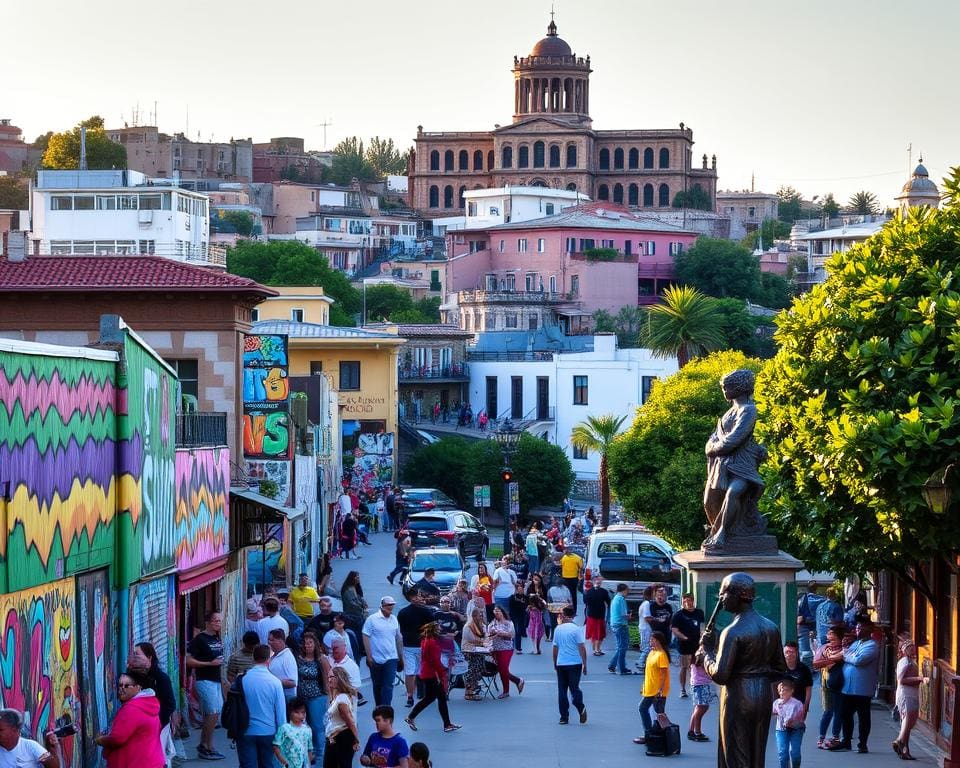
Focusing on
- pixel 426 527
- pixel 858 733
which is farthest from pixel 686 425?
pixel 858 733

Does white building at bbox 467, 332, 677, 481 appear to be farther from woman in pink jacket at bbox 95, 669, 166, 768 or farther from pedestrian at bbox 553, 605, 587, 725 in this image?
woman in pink jacket at bbox 95, 669, 166, 768

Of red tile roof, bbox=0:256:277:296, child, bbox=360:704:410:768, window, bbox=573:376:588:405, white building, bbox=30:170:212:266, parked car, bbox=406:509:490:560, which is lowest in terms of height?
parked car, bbox=406:509:490:560

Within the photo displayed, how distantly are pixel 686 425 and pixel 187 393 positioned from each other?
14390mm

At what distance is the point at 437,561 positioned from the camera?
3641cm

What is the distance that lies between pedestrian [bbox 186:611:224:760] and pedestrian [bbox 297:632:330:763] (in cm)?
124

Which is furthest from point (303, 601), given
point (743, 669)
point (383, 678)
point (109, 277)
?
point (743, 669)

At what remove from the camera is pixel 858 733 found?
68.7 feet

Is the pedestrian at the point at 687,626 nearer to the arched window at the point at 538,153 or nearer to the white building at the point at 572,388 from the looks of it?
the white building at the point at 572,388

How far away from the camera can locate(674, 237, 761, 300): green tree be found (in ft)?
444

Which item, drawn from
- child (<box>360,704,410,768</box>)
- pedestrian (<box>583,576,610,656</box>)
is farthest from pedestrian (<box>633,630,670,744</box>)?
pedestrian (<box>583,576,610,656</box>)

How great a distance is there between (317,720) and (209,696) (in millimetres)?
1315

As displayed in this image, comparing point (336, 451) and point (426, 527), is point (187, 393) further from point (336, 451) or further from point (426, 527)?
point (336, 451)

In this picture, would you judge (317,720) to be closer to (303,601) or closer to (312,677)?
(312,677)

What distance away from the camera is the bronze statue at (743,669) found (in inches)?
521
